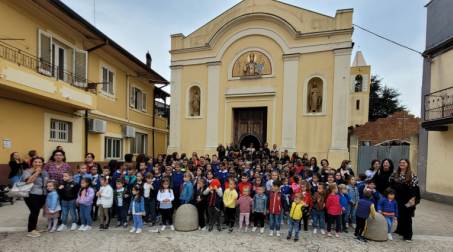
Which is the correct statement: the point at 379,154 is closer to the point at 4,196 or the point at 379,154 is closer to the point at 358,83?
the point at 4,196

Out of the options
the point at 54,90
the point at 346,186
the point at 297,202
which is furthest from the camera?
the point at 54,90

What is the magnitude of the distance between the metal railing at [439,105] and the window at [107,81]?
48.0 ft

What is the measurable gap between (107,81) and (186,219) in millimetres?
11128

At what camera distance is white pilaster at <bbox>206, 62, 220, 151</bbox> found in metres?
17.4

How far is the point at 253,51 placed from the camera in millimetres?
16859

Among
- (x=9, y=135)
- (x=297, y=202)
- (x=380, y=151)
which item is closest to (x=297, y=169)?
(x=297, y=202)

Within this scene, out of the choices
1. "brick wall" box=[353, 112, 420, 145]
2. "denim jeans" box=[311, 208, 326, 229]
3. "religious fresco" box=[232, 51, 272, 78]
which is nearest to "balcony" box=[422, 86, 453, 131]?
"denim jeans" box=[311, 208, 326, 229]

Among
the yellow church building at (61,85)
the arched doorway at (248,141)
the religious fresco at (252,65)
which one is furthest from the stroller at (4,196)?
the religious fresco at (252,65)

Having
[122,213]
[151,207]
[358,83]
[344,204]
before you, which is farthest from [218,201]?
[358,83]

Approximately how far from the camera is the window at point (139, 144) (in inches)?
717

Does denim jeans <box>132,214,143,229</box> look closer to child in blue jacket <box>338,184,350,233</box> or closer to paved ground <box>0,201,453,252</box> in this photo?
paved ground <box>0,201,453,252</box>

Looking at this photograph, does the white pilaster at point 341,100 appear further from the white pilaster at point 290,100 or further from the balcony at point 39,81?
the balcony at point 39,81

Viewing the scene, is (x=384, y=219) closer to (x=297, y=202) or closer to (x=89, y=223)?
(x=297, y=202)

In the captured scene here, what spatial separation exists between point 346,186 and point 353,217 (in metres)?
0.88
